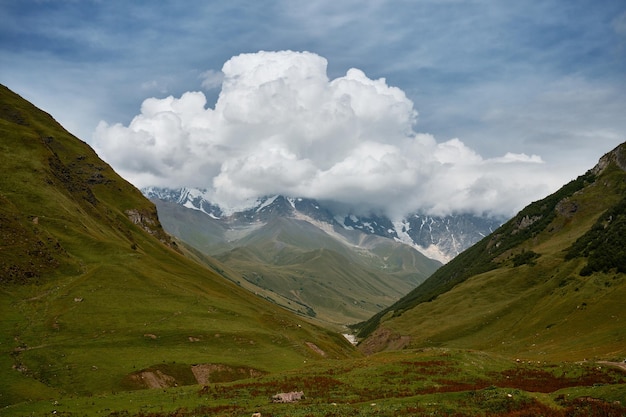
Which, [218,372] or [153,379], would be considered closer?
[153,379]

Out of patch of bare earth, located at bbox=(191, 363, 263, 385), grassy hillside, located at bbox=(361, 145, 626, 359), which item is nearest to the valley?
patch of bare earth, located at bbox=(191, 363, 263, 385)

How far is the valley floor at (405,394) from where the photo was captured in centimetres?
3198

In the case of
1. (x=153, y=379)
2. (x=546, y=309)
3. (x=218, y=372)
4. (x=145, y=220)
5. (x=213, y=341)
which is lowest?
(x=218, y=372)

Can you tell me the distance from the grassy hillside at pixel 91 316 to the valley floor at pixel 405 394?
14.6 meters

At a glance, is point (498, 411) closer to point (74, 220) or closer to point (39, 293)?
point (39, 293)

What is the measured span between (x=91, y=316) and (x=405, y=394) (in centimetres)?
5801

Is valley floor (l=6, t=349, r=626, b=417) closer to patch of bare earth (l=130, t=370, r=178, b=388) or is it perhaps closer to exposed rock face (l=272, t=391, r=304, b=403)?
exposed rock face (l=272, t=391, r=304, b=403)

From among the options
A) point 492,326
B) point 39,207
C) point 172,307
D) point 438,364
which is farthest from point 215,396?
point 492,326

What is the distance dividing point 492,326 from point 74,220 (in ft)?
419

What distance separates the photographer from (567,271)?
14262 cm

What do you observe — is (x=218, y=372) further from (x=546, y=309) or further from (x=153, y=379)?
(x=546, y=309)

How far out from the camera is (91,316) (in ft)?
250

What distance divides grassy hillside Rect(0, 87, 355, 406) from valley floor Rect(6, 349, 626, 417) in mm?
14610

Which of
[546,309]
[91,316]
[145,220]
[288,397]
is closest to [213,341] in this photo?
[91,316]
